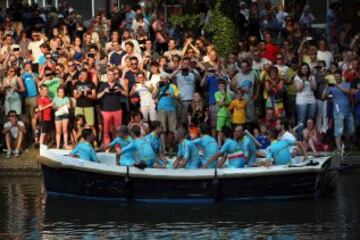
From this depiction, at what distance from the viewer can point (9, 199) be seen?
94.1ft

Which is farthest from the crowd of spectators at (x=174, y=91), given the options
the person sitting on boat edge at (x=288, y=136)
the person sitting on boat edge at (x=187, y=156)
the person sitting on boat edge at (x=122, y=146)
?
the person sitting on boat edge at (x=187, y=156)

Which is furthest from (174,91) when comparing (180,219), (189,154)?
(180,219)

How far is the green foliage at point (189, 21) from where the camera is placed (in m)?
36.7

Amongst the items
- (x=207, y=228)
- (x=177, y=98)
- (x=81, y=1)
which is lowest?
(x=207, y=228)

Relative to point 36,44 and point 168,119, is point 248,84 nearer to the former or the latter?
point 168,119

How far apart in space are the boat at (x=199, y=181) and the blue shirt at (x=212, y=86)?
17.6 feet

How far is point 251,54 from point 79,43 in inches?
176

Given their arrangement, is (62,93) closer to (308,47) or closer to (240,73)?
(240,73)

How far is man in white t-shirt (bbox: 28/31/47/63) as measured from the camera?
117 feet

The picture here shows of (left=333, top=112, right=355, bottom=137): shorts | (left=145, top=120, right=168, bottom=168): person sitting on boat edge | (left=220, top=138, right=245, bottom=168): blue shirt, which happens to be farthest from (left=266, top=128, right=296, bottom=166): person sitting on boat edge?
(left=333, top=112, right=355, bottom=137): shorts

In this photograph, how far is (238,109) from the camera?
32531mm

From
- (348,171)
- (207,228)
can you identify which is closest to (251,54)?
(348,171)

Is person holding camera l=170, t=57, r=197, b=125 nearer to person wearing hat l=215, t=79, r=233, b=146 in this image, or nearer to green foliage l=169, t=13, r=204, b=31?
person wearing hat l=215, t=79, r=233, b=146

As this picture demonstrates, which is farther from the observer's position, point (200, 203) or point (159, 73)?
point (159, 73)
